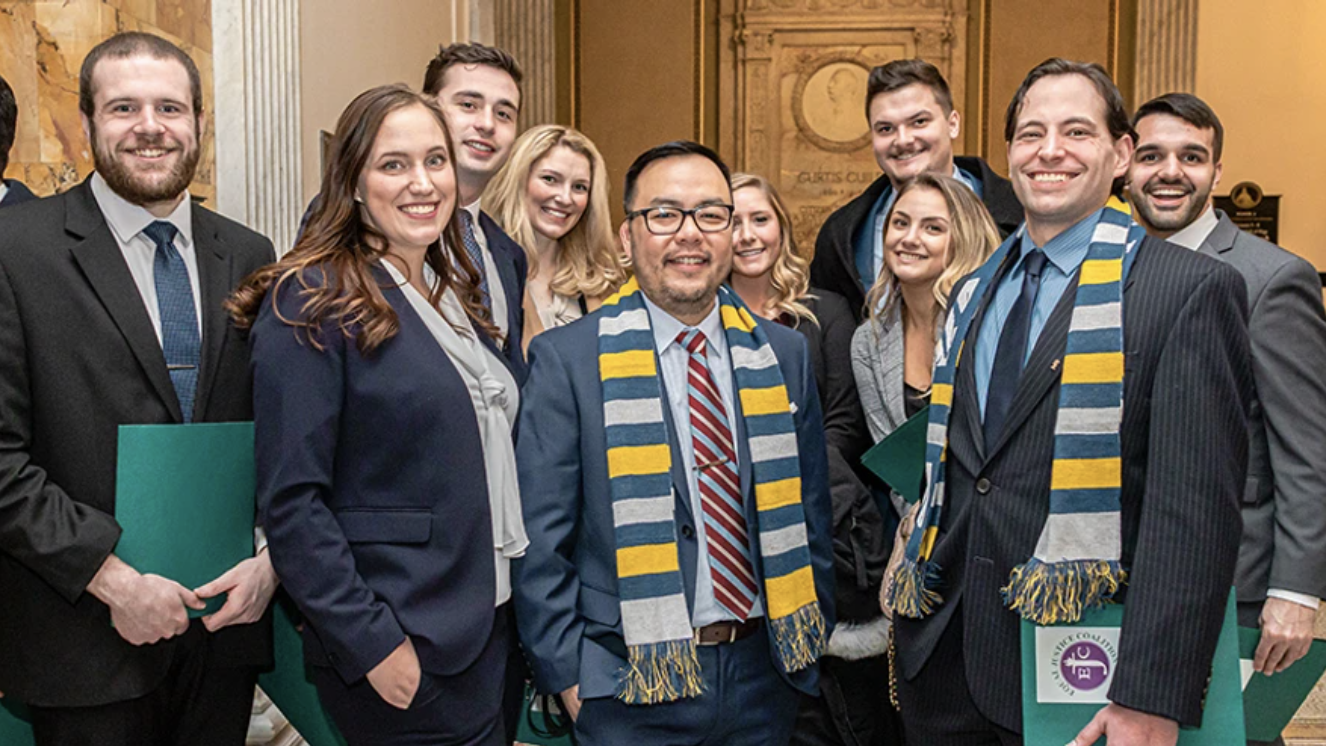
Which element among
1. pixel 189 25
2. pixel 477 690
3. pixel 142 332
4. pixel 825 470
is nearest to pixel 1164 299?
pixel 825 470

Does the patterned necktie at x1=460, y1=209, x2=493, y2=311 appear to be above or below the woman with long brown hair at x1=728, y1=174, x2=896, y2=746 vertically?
above

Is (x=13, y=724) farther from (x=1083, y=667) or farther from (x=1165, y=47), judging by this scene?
(x=1165, y=47)

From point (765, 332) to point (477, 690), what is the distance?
984mm

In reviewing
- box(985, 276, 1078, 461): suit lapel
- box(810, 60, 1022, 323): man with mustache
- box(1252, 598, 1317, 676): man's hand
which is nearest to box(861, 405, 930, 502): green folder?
box(985, 276, 1078, 461): suit lapel

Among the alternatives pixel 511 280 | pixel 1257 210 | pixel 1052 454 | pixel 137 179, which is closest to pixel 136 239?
pixel 137 179

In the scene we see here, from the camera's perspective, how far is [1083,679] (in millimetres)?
1888

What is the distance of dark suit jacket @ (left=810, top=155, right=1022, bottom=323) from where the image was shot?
3.48 metres

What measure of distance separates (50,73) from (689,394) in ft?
7.00

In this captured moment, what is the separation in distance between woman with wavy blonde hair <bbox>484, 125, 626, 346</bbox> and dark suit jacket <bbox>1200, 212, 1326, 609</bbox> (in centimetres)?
183

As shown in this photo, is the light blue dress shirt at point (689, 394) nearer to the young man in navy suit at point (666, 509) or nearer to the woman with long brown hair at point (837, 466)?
the young man in navy suit at point (666, 509)

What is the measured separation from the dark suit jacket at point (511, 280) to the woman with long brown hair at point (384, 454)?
1.60 ft

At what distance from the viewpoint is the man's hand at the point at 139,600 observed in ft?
6.42

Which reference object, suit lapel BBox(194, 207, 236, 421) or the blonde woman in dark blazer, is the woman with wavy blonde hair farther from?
suit lapel BBox(194, 207, 236, 421)

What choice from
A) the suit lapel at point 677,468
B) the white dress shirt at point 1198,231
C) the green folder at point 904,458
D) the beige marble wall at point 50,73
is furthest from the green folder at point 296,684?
the white dress shirt at point 1198,231
